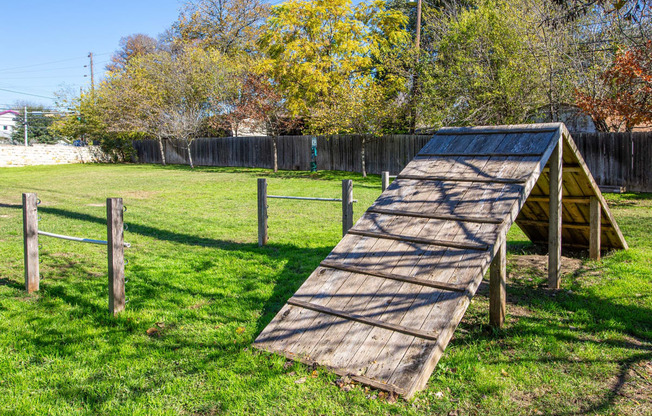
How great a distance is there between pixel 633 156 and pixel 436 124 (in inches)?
257

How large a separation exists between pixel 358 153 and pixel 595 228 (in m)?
18.9

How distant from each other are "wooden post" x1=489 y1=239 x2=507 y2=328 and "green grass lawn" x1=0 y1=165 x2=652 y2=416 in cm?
14

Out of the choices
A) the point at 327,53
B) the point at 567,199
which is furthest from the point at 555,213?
the point at 327,53

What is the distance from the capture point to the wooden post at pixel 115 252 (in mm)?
4672

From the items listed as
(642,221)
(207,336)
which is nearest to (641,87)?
(642,221)

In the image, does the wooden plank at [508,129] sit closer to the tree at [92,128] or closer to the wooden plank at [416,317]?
the wooden plank at [416,317]

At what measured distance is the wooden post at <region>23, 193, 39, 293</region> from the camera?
17.6 ft

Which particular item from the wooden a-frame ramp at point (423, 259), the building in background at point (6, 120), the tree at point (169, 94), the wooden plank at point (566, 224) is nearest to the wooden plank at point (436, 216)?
the wooden a-frame ramp at point (423, 259)

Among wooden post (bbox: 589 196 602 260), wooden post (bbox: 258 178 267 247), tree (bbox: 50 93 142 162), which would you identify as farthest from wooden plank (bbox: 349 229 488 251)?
tree (bbox: 50 93 142 162)

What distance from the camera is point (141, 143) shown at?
40.3m

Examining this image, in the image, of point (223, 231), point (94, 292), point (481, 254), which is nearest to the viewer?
point (481, 254)

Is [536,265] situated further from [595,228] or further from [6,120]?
[6,120]

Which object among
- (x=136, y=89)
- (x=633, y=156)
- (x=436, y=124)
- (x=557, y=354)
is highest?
(x=136, y=89)

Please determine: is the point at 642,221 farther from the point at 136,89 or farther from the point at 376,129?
the point at 136,89
